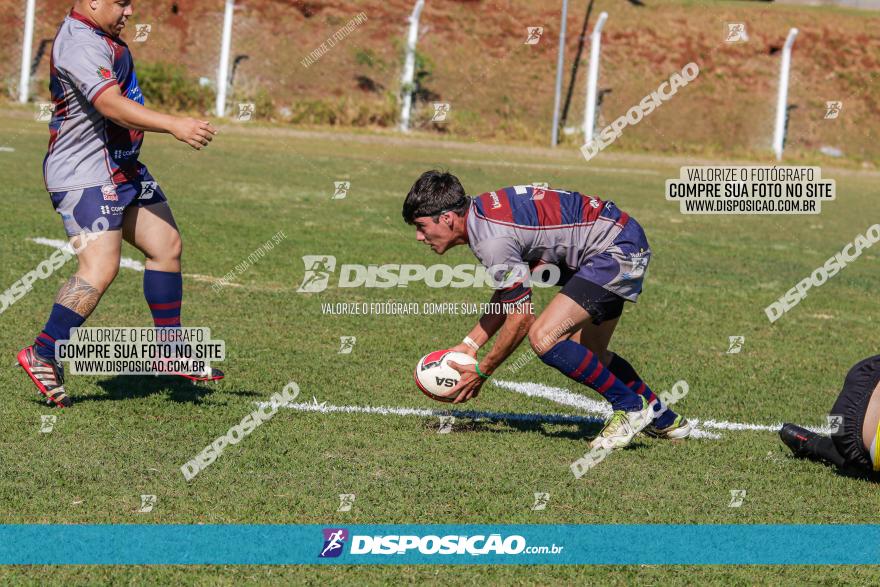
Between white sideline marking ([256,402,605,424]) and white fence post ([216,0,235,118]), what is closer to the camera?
white sideline marking ([256,402,605,424])

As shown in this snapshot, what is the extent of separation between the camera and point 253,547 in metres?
4.69

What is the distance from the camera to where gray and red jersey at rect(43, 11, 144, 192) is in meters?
6.50

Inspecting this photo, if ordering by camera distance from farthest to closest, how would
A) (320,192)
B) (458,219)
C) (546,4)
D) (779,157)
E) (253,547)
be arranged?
(546,4) < (779,157) < (320,192) < (458,219) < (253,547)

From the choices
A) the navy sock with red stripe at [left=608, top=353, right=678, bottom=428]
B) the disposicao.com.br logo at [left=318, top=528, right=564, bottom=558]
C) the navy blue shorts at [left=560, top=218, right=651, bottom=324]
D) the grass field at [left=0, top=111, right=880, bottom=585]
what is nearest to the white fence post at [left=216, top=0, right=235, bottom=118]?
the grass field at [left=0, top=111, right=880, bottom=585]

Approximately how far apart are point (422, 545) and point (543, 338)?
1.82 metres

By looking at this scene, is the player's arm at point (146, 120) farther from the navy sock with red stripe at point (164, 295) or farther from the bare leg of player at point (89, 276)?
the navy sock with red stripe at point (164, 295)

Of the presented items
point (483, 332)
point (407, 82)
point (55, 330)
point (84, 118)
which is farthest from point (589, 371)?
point (407, 82)

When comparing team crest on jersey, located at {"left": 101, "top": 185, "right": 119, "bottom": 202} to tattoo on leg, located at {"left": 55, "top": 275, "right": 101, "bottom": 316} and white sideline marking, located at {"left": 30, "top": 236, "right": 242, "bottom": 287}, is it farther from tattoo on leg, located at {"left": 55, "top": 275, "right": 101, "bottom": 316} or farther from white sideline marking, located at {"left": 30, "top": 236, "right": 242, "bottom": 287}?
white sideline marking, located at {"left": 30, "top": 236, "right": 242, "bottom": 287}

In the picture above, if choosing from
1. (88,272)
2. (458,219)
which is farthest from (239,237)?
(458,219)

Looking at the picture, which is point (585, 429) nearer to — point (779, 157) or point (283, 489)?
point (283, 489)

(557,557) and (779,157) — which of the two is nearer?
(557,557)

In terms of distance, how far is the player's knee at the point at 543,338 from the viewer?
20.7 feet

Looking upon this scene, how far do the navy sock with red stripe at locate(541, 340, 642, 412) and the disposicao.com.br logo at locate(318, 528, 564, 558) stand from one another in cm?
167

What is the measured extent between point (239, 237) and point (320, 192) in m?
4.79
